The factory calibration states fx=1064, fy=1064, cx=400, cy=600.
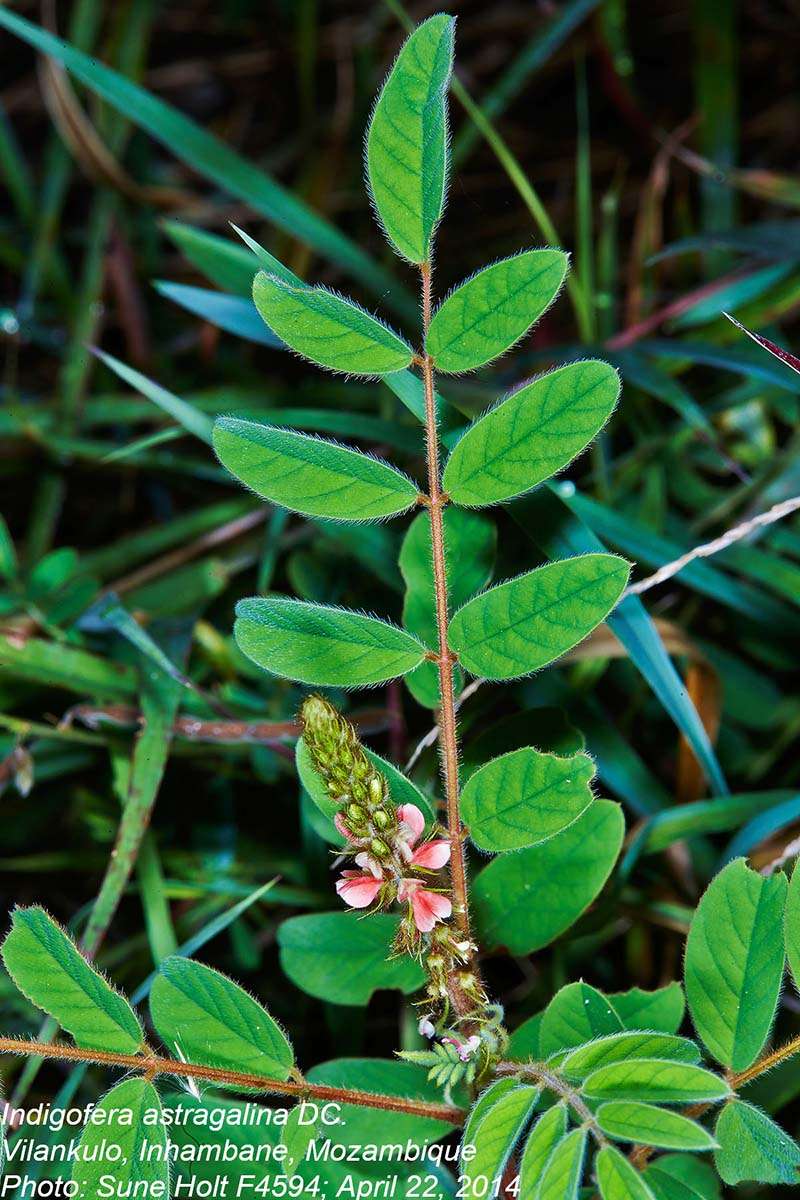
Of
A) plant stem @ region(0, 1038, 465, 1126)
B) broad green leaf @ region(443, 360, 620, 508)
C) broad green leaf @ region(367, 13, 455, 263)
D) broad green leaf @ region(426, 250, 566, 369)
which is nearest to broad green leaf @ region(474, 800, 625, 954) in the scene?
plant stem @ region(0, 1038, 465, 1126)

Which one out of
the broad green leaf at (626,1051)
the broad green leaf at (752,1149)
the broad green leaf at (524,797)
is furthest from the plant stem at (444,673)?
the broad green leaf at (752,1149)

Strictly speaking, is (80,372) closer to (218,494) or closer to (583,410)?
(218,494)

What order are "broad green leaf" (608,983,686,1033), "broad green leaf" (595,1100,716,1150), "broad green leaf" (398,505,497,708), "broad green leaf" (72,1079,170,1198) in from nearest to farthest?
"broad green leaf" (595,1100,716,1150) < "broad green leaf" (72,1079,170,1198) < "broad green leaf" (608,983,686,1033) < "broad green leaf" (398,505,497,708)

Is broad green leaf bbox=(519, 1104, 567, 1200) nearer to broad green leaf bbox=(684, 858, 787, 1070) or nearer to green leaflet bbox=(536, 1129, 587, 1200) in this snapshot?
green leaflet bbox=(536, 1129, 587, 1200)

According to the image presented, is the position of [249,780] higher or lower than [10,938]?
higher

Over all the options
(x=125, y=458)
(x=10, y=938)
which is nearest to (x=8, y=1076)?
(x=10, y=938)
